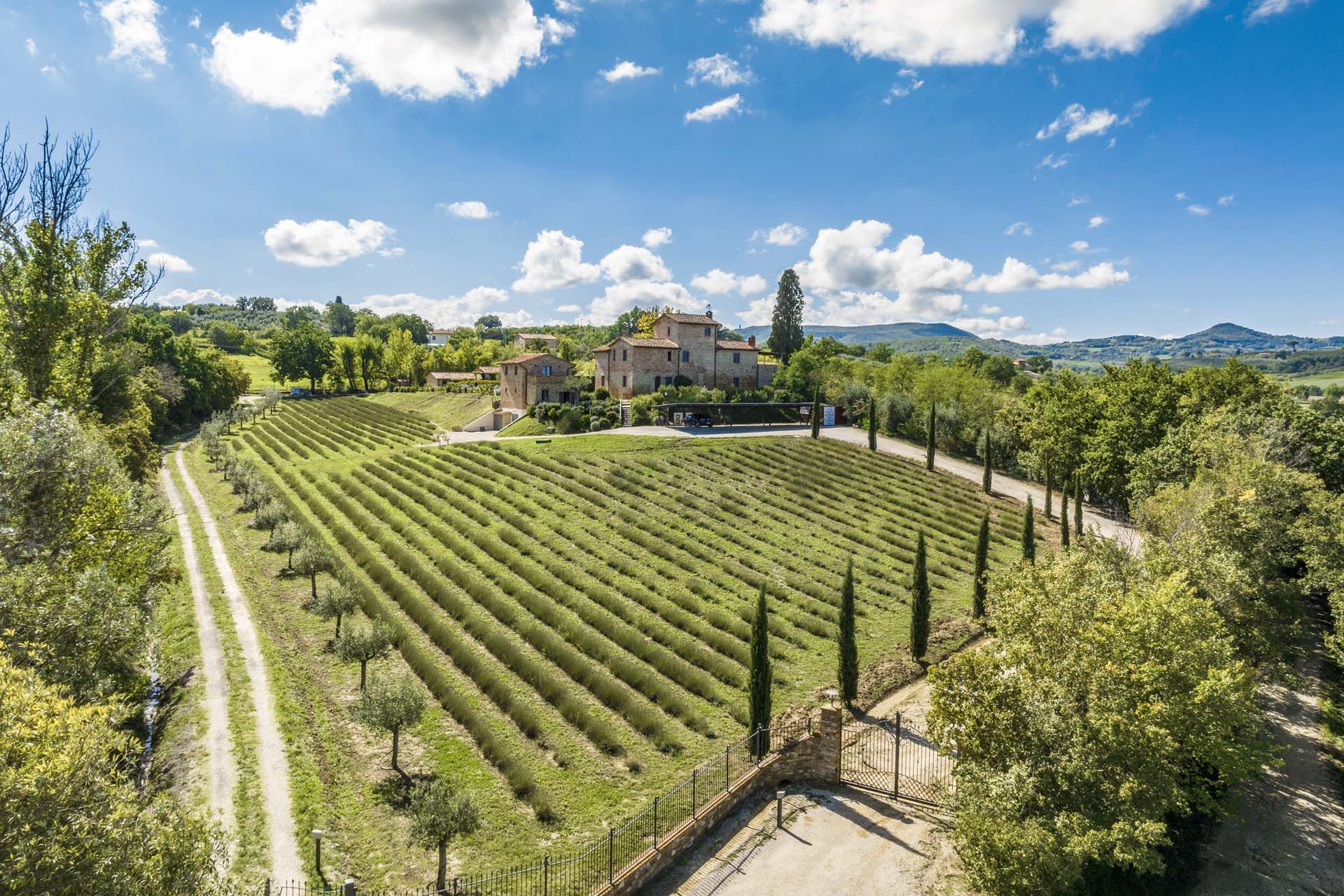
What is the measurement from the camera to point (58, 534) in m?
17.2

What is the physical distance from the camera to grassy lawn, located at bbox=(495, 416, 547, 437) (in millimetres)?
62219

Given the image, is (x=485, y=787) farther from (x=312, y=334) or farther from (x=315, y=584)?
(x=312, y=334)

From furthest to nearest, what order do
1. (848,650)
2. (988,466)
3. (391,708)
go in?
(988,466) → (848,650) → (391,708)

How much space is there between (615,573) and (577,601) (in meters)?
3.64

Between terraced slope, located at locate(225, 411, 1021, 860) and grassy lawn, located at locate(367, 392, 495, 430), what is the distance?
1746cm

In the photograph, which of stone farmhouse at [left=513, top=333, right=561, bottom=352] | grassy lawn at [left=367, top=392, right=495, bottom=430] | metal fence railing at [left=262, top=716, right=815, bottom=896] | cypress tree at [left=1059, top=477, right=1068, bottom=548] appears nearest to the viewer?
metal fence railing at [left=262, top=716, right=815, bottom=896]

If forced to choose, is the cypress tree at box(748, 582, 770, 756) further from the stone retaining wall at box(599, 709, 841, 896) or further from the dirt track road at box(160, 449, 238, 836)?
the dirt track road at box(160, 449, 238, 836)

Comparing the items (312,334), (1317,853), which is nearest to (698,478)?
(1317,853)

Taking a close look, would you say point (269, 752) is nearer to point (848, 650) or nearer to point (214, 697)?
point (214, 697)

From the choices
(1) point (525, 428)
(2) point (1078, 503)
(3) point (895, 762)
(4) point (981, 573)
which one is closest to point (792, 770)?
(3) point (895, 762)

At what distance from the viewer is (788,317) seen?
3893 inches

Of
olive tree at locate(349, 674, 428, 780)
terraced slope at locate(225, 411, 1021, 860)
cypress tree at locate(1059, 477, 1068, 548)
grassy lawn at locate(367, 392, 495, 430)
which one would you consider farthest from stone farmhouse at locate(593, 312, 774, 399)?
olive tree at locate(349, 674, 428, 780)

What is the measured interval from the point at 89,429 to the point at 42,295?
6.18 m

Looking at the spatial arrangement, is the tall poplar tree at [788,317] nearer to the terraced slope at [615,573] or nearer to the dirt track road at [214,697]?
the terraced slope at [615,573]
